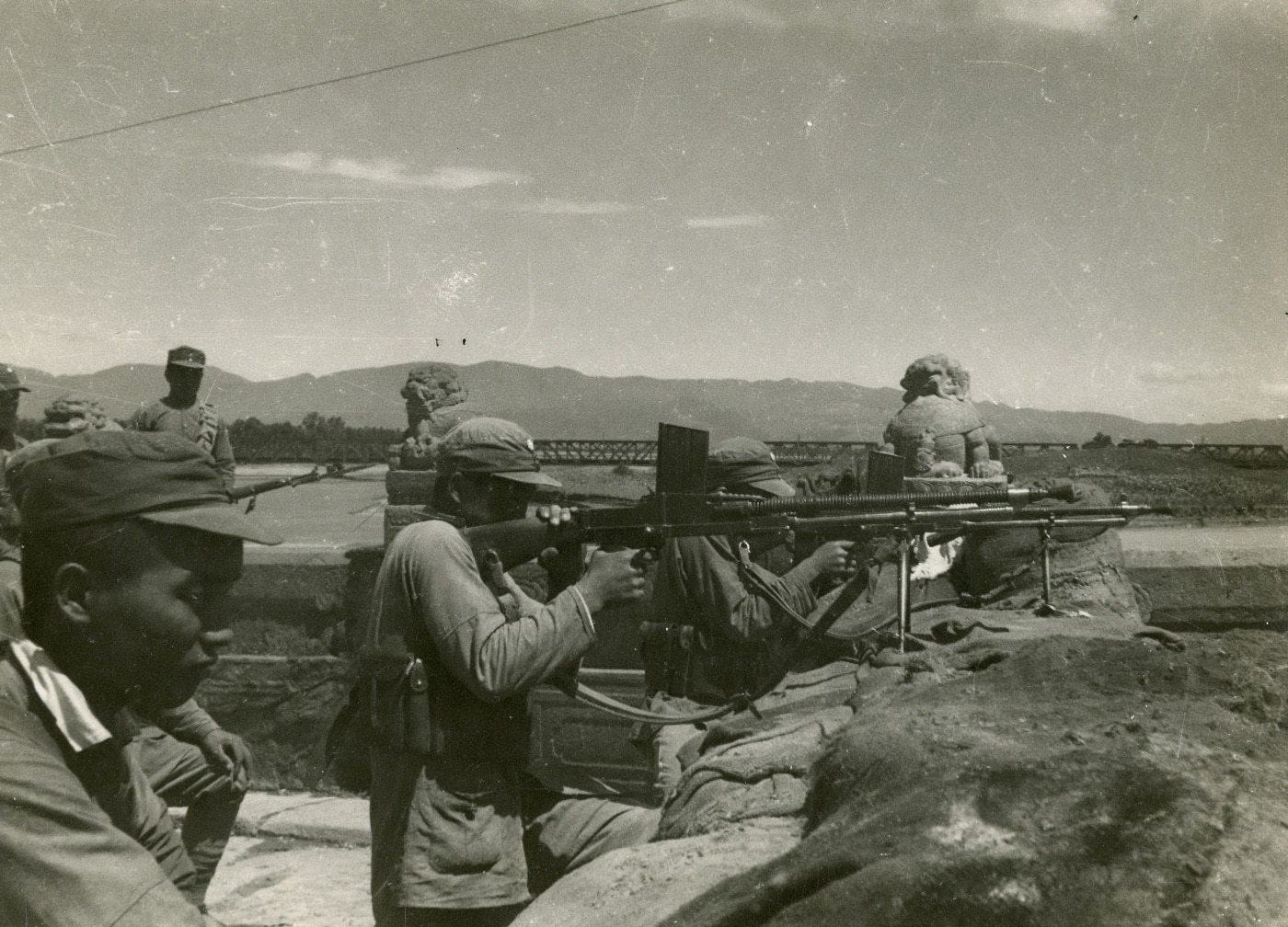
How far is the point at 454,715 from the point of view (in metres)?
3.30

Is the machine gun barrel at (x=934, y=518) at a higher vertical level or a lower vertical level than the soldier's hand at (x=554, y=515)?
lower

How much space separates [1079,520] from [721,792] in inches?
86.8

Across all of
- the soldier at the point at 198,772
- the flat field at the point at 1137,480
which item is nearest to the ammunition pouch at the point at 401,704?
the soldier at the point at 198,772

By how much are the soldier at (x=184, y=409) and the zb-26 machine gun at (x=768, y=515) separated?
393 cm

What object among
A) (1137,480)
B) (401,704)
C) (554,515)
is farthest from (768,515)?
(1137,480)

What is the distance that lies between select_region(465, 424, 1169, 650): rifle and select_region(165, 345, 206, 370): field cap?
4.16 meters

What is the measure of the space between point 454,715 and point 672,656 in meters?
2.03

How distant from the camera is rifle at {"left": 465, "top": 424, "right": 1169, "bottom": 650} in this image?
13.1 feet

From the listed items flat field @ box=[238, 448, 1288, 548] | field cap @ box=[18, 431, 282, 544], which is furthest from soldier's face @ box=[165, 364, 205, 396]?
field cap @ box=[18, 431, 282, 544]

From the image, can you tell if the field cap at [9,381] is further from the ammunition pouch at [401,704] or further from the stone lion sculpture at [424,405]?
the ammunition pouch at [401,704]

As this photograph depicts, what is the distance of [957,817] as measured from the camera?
7.15 ft

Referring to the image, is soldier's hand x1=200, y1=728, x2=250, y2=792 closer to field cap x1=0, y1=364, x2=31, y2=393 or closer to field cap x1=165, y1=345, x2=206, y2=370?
field cap x1=0, y1=364, x2=31, y2=393

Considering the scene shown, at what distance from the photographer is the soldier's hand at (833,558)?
5.18 metres

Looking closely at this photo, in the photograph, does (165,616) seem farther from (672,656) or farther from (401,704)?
(672,656)
